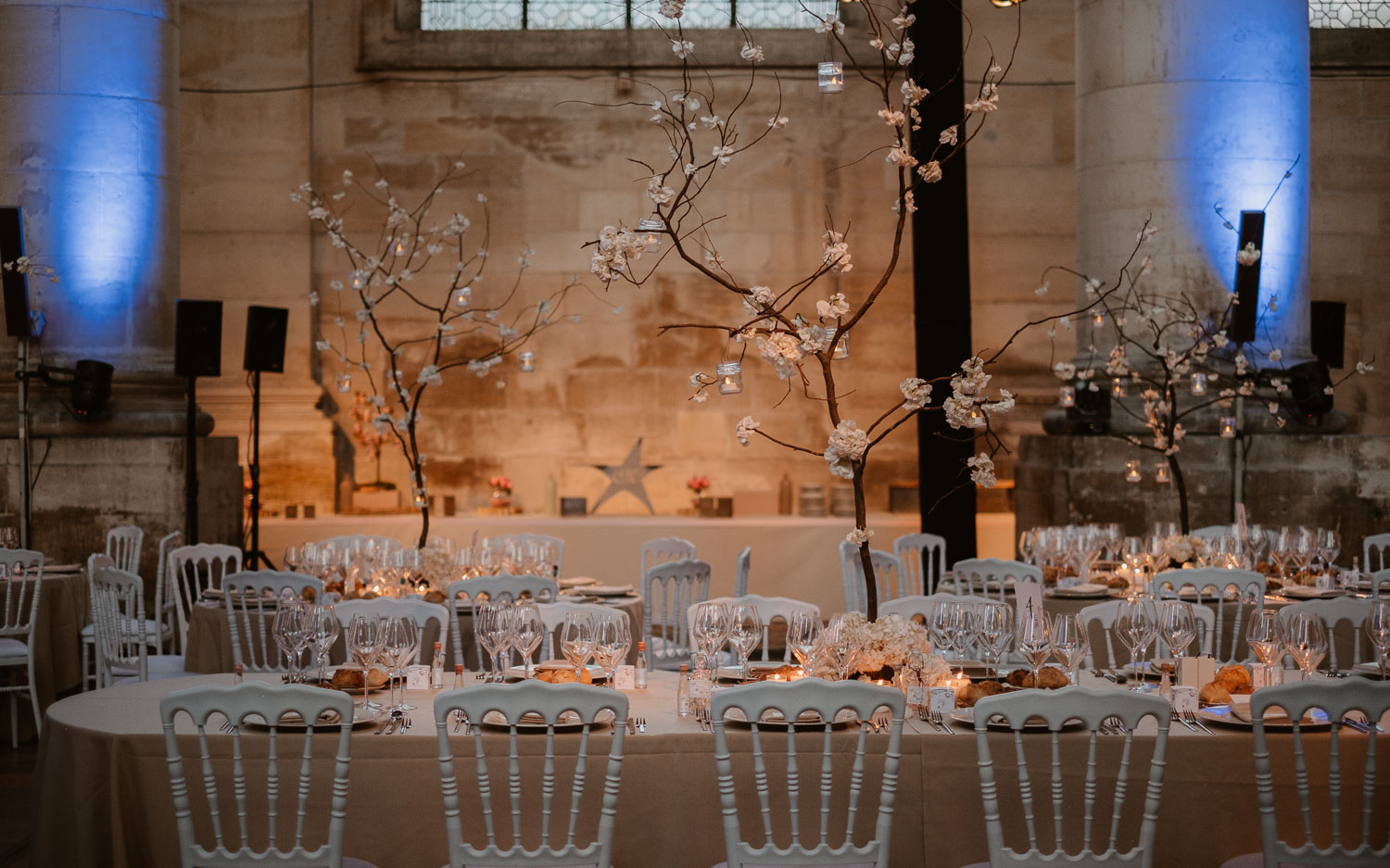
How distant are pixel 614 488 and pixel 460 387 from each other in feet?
5.32

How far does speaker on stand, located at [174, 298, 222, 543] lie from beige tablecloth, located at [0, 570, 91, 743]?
1.31 meters

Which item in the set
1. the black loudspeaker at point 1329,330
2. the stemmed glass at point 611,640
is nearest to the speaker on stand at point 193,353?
the stemmed glass at point 611,640

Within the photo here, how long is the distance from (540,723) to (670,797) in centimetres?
37

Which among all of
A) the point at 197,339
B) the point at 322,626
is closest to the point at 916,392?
the point at 322,626

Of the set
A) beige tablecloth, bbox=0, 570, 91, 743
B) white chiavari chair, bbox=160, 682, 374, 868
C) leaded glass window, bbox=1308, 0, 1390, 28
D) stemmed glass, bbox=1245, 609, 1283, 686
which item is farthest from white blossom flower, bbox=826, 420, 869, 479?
leaded glass window, bbox=1308, 0, 1390, 28

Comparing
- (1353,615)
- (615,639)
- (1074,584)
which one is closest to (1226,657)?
(1074,584)

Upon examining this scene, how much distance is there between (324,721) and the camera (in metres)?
3.42

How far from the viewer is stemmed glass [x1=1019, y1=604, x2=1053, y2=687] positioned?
3582 millimetres

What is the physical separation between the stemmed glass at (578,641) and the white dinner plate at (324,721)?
0.53m

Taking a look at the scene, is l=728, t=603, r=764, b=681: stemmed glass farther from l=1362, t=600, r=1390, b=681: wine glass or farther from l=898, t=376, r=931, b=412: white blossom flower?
l=1362, t=600, r=1390, b=681: wine glass

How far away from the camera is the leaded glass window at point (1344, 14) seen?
39.2ft

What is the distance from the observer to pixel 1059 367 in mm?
7387

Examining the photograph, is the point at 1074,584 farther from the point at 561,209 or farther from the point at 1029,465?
the point at 561,209

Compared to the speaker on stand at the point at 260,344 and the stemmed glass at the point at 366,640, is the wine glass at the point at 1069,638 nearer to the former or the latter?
the stemmed glass at the point at 366,640
